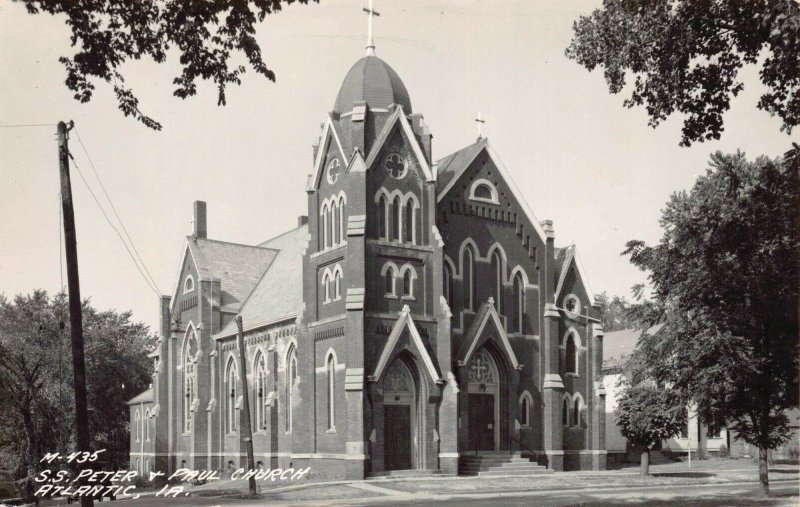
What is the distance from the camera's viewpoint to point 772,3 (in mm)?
15570

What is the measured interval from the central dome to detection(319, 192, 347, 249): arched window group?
4.12m

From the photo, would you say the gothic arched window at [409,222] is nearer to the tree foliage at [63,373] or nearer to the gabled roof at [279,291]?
the gabled roof at [279,291]

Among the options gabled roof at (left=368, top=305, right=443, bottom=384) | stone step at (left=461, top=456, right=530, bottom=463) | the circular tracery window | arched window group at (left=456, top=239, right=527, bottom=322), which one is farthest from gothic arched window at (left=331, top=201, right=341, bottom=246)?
stone step at (left=461, top=456, right=530, bottom=463)

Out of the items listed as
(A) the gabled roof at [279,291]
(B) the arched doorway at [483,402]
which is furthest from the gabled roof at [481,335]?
(A) the gabled roof at [279,291]

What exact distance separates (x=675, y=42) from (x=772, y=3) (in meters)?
2.15

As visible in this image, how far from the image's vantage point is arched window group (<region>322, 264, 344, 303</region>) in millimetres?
39375

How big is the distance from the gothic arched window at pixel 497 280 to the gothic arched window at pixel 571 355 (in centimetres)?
495

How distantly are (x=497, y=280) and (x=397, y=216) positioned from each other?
21.5 ft

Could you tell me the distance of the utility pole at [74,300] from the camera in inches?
724

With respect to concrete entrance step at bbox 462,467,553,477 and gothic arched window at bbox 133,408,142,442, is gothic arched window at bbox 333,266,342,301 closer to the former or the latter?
concrete entrance step at bbox 462,467,553,477

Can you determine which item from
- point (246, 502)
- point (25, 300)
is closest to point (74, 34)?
point (246, 502)

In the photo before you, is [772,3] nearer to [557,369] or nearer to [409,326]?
[409,326]

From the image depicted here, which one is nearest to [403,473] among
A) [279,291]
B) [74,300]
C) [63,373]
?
[279,291]

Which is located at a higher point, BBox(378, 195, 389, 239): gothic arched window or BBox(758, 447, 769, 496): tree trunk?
BBox(378, 195, 389, 239): gothic arched window
